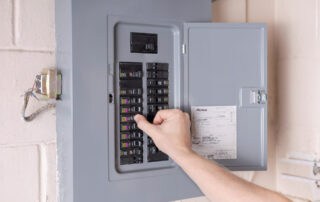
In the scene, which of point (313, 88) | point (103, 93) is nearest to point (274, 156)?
point (313, 88)

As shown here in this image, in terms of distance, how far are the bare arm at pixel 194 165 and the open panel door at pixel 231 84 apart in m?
0.08

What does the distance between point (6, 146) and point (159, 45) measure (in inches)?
17.9

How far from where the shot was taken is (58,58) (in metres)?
0.90

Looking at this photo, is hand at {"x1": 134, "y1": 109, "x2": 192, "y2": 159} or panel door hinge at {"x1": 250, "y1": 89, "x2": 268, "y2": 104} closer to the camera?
hand at {"x1": 134, "y1": 109, "x2": 192, "y2": 159}

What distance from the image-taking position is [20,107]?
0.90 meters

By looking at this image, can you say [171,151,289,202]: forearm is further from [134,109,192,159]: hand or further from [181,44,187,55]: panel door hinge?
[181,44,187,55]: panel door hinge

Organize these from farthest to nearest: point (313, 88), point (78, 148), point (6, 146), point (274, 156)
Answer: point (274, 156) → point (313, 88) → point (6, 146) → point (78, 148)

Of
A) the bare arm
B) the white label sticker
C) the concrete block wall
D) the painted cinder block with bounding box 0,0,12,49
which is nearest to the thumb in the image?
the bare arm

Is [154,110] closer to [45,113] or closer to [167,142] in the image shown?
[167,142]

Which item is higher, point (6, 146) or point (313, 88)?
point (313, 88)

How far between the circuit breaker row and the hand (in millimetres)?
23

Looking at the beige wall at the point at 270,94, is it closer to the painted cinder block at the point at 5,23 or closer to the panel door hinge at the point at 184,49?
the painted cinder block at the point at 5,23

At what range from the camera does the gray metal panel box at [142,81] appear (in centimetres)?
78

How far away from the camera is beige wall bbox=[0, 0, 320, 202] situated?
0.89 m
